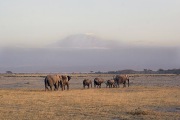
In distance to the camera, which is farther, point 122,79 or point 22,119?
point 122,79

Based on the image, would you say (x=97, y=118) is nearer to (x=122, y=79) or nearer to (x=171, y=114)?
(x=171, y=114)

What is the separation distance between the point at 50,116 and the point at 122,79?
117 feet

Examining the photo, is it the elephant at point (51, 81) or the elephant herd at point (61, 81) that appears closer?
the elephant at point (51, 81)

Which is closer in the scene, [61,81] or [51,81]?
[51,81]

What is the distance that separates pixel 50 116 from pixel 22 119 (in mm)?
1430

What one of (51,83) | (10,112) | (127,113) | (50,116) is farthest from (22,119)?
(51,83)

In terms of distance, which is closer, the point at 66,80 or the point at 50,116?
the point at 50,116

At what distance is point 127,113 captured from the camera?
65.5 ft

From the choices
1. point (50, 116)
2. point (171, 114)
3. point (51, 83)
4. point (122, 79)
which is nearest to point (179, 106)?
point (171, 114)

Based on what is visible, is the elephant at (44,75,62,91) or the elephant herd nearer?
the elephant at (44,75,62,91)

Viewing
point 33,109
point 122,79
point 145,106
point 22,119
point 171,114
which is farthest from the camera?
point 122,79

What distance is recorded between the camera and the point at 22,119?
1783 centimetres

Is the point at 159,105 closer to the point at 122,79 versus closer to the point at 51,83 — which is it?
the point at 51,83

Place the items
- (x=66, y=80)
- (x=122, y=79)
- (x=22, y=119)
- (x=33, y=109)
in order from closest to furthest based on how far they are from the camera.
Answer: (x=22, y=119) → (x=33, y=109) → (x=66, y=80) → (x=122, y=79)
